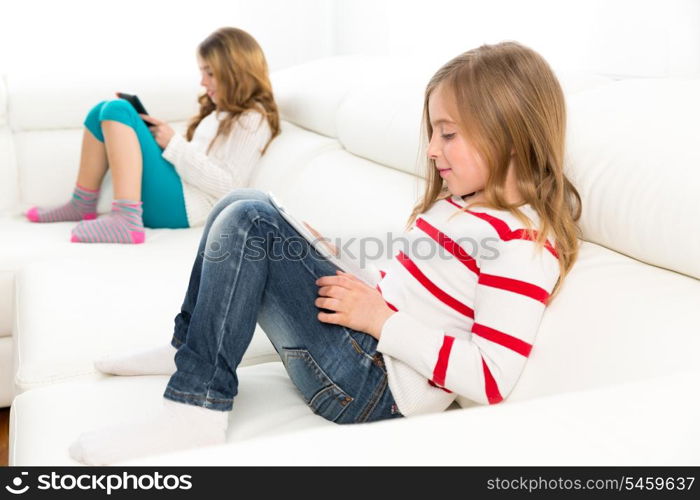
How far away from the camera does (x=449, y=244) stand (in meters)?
1.04

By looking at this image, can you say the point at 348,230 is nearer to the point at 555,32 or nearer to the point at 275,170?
the point at 275,170

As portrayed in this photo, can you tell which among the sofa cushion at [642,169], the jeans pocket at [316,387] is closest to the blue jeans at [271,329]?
the jeans pocket at [316,387]

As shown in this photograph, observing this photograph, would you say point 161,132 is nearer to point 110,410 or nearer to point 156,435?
point 110,410

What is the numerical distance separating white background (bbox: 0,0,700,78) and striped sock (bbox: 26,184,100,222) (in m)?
0.51

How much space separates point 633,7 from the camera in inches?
61.9

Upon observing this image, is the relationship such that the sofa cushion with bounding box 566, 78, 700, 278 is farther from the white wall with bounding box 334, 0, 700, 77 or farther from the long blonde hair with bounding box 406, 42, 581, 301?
the white wall with bounding box 334, 0, 700, 77

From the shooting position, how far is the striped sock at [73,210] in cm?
215

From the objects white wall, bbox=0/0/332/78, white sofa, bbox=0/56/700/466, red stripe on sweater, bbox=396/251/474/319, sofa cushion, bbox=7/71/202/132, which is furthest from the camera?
white wall, bbox=0/0/332/78

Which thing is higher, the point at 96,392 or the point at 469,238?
the point at 469,238

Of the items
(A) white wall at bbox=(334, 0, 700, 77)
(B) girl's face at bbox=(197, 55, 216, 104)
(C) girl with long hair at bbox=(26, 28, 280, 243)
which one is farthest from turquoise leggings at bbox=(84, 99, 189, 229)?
(A) white wall at bbox=(334, 0, 700, 77)

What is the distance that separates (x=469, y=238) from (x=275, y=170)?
1.09m

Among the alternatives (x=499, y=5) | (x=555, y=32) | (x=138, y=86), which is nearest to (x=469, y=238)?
(x=555, y=32)

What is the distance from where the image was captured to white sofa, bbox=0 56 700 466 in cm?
57

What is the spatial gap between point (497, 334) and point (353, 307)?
201mm
